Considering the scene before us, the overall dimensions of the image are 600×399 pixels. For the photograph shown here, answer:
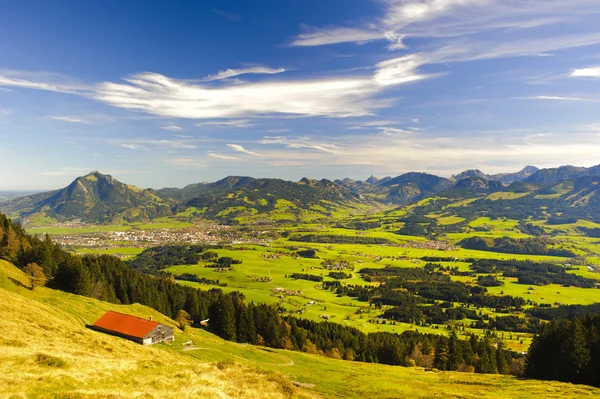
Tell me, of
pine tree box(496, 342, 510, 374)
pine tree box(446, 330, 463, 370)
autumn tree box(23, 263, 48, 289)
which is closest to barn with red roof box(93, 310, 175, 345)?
autumn tree box(23, 263, 48, 289)

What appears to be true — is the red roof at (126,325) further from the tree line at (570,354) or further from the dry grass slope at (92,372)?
the tree line at (570,354)

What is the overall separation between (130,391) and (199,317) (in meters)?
96.0

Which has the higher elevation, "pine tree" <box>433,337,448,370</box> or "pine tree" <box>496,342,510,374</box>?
"pine tree" <box>433,337,448,370</box>

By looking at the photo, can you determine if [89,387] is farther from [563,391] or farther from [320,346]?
[320,346]

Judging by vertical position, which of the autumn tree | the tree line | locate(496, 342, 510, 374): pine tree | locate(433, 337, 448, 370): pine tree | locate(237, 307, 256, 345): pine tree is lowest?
locate(496, 342, 510, 374): pine tree

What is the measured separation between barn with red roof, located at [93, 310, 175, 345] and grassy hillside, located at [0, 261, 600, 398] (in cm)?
322

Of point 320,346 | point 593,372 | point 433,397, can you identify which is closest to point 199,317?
point 320,346

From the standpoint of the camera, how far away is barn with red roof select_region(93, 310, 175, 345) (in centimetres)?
7006

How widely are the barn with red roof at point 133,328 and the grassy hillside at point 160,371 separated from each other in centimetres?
322

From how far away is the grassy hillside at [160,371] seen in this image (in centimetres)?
2775

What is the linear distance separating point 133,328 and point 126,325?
2089mm

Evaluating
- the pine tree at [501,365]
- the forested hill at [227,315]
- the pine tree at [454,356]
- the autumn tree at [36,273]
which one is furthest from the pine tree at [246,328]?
the pine tree at [501,365]

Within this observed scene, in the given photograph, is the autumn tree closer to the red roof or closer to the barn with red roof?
the red roof

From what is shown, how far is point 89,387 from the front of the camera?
26.4 meters
